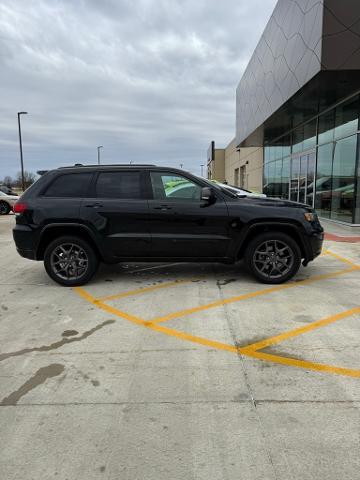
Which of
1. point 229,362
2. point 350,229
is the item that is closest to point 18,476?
point 229,362

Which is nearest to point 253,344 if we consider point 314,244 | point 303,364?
point 303,364

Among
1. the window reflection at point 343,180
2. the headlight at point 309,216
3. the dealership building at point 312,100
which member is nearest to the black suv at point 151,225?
the headlight at point 309,216

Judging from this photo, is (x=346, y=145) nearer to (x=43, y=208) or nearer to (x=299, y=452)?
(x=43, y=208)

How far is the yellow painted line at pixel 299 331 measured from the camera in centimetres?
370

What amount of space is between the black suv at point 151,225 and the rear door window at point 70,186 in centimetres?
1

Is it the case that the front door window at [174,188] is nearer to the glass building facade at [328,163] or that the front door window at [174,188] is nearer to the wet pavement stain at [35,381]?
the wet pavement stain at [35,381]

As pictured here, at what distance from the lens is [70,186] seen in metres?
5.79

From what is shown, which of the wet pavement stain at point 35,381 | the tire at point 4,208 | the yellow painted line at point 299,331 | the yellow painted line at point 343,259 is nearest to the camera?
the wet pavement stain at point 35,381

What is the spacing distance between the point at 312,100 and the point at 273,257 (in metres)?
9.19

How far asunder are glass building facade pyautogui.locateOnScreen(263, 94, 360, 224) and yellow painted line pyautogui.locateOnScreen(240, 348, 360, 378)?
9527mm

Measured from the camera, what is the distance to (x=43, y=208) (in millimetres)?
5645

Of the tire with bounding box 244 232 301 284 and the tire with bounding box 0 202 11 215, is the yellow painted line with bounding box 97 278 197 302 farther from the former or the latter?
the tire with bounding box 0 202 11 215

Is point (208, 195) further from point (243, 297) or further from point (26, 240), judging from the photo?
point (26, 240)

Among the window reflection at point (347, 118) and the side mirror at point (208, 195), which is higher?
the window reflection at point (347, 118)
